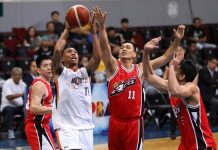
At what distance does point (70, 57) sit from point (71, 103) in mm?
581

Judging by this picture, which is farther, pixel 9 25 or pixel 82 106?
pixel 9 25

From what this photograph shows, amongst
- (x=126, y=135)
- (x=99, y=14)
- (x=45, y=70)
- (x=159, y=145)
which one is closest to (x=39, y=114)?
(x=45, y=70)

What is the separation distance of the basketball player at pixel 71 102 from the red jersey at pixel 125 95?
54 cm

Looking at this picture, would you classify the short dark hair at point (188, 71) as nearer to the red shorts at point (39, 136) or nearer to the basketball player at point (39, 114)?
the basketball player at point (39, 114)

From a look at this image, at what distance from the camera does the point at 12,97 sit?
40.3ft

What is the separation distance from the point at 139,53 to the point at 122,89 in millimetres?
7667

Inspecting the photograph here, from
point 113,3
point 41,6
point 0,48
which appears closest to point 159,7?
point 113,3

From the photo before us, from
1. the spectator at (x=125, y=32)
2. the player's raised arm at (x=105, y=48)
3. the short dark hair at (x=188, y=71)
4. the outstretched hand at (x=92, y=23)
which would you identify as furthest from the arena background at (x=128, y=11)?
the short dark hair at (x=188, y=71)

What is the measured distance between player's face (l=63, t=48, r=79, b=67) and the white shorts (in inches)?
33.1

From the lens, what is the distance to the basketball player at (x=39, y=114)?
22.5ft

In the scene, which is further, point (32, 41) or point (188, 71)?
point (32, 41)

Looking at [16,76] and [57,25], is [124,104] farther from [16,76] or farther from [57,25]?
[57,25]

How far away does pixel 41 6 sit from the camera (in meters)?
17.2

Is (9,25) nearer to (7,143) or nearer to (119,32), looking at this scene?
(119,32)
